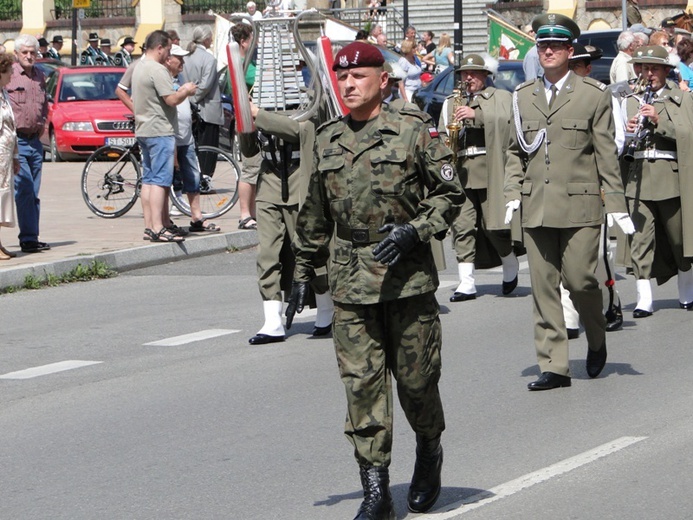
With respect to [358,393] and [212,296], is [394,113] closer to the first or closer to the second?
[358,393]

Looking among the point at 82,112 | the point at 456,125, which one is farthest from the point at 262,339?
the point at 82,112

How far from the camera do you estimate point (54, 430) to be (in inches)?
307

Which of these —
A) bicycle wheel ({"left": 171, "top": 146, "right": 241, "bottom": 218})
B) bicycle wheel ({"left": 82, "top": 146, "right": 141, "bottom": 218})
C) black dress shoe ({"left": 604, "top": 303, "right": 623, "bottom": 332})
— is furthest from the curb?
black dress shoe ({"left": 604, "top": 303, "right": 623, "bottom": 332})

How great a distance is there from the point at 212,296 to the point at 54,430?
476 cm

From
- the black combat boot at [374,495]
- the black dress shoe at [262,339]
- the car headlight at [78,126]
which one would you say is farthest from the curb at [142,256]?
the car headlight at [78,126]

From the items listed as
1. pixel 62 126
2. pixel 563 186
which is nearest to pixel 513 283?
pixel 563 186

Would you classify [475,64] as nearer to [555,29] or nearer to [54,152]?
[555,29]

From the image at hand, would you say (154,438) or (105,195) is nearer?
(154,438)

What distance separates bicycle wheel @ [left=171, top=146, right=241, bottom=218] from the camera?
16.8 meters

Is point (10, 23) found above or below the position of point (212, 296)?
above

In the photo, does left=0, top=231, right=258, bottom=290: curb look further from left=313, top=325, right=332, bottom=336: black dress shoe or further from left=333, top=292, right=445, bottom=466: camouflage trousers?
left=333, top=292, right=445, bottom=466: camouflage trousers

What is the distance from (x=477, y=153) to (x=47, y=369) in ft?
13.4

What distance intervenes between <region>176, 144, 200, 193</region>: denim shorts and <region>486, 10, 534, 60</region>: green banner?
13.3 meters

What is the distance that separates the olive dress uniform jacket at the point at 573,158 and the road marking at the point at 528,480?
157 centimetres
